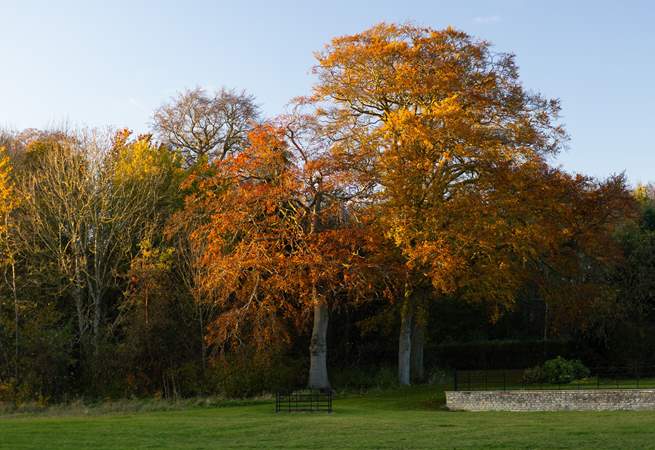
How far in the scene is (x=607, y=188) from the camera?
3834 centimetres

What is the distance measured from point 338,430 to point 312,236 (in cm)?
1465

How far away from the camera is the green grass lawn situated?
794 inches

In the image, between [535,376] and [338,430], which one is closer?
[338,430]

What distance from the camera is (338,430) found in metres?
23.2

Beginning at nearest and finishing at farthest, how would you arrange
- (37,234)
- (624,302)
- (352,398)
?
1. (352,398)
2. (37,234)
3. (624,302)

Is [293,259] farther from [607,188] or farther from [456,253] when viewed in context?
[607,188]

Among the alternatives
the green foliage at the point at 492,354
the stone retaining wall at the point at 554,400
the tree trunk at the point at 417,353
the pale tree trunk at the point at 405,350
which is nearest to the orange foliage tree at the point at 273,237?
the pale tree trunk at the point at 405,350

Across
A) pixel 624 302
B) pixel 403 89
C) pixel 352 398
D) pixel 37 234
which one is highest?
pixel 403 89

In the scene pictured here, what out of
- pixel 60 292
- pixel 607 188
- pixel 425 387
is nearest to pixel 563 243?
pixel 607 188

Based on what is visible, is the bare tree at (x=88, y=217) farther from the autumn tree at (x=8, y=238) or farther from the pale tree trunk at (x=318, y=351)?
the pale tree trunk at (x=318, y=351)

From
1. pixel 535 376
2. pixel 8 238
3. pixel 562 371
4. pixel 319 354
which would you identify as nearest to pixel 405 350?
pixel 319 354

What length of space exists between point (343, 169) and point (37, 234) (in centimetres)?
1589

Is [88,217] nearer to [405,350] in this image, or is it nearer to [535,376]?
[405,350]

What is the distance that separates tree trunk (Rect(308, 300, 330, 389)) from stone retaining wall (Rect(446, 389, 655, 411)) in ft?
27.9
